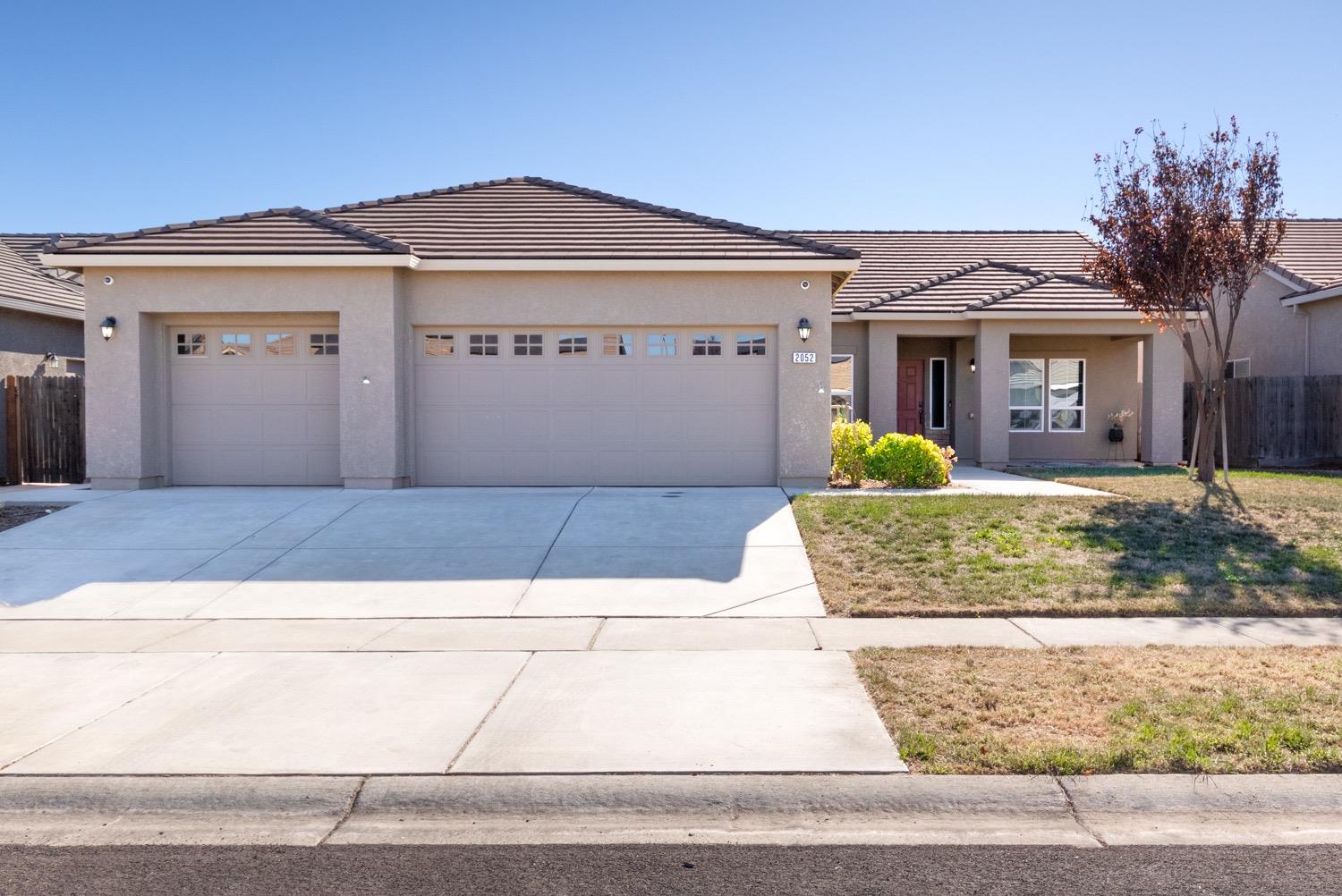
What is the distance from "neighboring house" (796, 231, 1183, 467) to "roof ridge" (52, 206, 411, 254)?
9.16 metres

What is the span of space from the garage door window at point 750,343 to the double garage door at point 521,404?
0.05 feet

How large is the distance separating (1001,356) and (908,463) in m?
5.53

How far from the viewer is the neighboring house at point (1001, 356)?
18.8 meters

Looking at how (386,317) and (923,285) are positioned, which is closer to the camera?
(386,317)

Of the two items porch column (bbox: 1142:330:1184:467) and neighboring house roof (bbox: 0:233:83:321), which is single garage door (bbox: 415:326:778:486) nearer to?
Answer: neighboring house roof (bbox: 0:233:83:321)

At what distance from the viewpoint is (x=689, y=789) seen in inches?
179

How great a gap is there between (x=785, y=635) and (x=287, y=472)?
10156mm

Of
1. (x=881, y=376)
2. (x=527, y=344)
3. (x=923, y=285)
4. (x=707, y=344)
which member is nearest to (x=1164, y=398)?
(x=923, y=285)

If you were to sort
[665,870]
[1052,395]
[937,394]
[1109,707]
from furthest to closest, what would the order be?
[937,394]
[1052,395]
[1109,707]
[665,870]

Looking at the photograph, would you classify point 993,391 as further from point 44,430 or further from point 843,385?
point 44,430

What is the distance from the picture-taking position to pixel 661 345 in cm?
1480

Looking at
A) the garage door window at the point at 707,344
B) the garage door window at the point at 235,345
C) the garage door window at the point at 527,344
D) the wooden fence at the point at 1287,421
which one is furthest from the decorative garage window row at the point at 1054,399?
the garage door window at the point at 235,345

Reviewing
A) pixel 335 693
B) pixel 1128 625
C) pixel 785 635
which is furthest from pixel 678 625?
pixel 1128 625

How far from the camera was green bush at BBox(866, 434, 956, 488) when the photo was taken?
14477 millimetres
